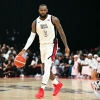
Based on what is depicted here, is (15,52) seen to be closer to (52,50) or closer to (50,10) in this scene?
(50,10)

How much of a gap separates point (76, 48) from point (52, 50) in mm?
12759

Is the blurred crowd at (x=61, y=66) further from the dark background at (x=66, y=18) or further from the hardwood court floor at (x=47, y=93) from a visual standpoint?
the hardwood court floor at (x=47, y=93)

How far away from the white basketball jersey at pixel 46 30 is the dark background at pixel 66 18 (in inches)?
465

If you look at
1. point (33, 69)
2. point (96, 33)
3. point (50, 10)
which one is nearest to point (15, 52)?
point (33, 69)

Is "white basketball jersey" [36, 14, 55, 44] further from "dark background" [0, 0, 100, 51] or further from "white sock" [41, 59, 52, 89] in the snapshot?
"dark background" [0, 0, 100, 51]

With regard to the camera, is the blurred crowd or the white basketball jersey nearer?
the white basketball jersey

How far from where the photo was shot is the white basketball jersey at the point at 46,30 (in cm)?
642

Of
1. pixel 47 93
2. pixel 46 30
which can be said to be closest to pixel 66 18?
pixel 47 93

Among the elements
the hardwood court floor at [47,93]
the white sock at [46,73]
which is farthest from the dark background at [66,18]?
the white sock at [46,73]

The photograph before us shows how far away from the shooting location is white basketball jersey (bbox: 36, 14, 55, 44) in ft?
21.1

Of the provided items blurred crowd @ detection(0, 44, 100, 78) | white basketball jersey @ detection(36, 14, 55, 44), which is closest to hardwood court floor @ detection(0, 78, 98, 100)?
white basketball jersey @ detection(36, 14, 55, 44)

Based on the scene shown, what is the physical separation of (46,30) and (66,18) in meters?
12.9

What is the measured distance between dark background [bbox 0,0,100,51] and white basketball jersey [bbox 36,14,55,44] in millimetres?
11808

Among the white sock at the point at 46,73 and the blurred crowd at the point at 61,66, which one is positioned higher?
the blurred crowd at the point at 61,66
